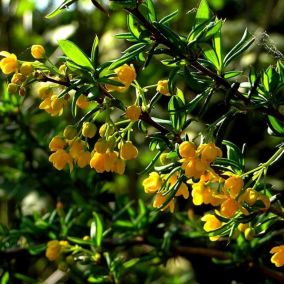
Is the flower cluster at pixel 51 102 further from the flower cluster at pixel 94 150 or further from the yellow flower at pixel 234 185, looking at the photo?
the yellow flower at pixel 234 185

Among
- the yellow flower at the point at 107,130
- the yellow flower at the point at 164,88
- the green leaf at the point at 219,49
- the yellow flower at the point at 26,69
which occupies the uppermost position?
the green leaf at the point at 219,49

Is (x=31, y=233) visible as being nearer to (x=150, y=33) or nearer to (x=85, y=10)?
(x=150, y=33)

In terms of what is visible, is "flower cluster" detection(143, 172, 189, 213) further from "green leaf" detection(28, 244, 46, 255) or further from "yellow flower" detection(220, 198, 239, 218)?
"green leaf" detection(28, 244, 46, 255)

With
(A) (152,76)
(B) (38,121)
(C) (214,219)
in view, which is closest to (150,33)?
(C) (214,219)

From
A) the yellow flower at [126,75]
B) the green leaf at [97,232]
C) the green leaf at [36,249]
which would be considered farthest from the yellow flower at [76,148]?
the green leaf at [36,249]

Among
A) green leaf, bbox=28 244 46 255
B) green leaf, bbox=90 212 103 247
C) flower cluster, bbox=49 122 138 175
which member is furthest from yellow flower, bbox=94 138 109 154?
green leaf, bbox=28 244 46 255
